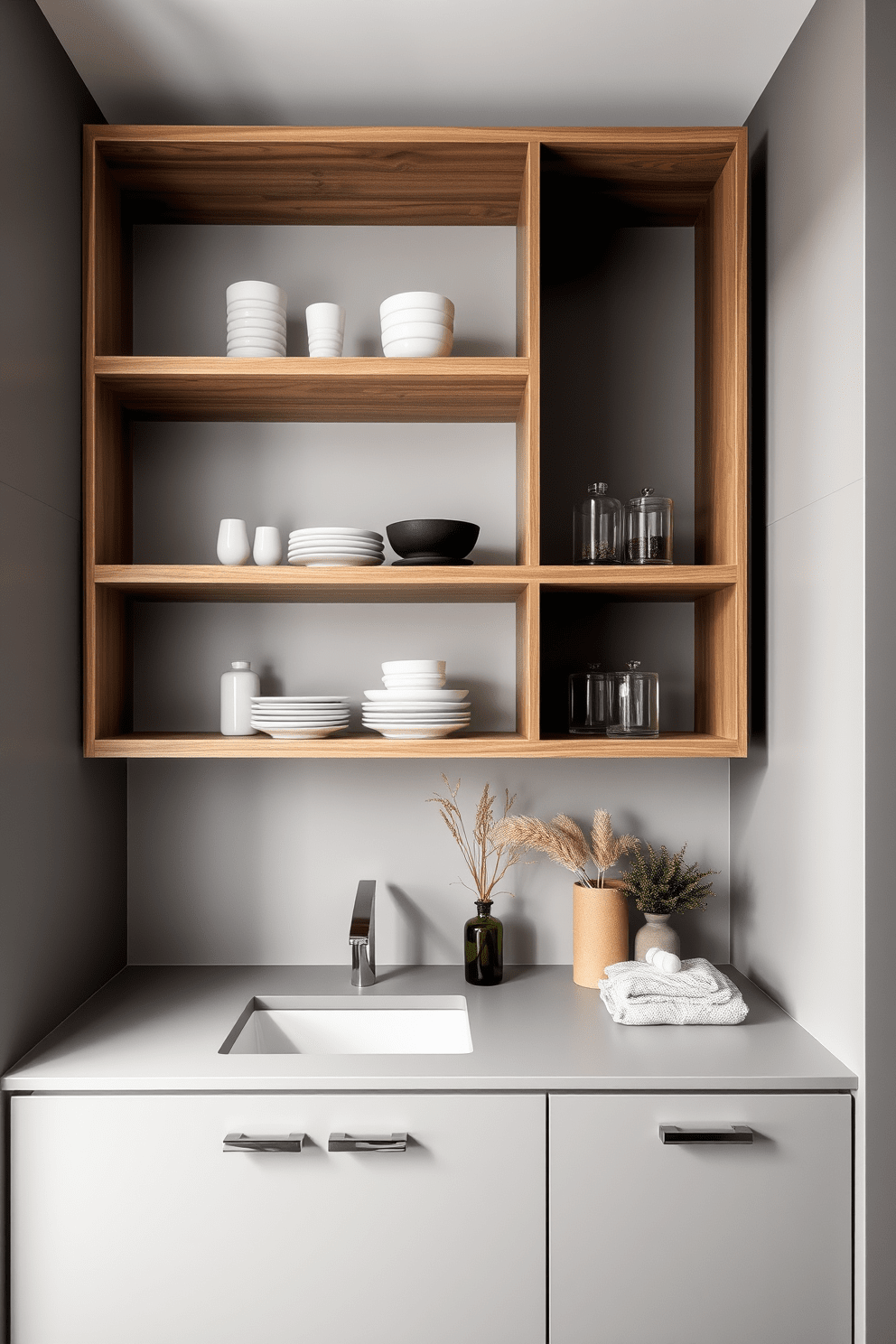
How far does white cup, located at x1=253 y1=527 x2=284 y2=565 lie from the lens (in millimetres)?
1776

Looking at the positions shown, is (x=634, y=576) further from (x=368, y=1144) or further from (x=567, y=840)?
(x=368, y=1144)

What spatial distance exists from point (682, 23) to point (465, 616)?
1.15 m

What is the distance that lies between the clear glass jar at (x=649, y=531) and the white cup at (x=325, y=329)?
2.16 ft

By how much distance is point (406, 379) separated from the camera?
1.71 meters

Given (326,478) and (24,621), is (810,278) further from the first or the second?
(24,621)

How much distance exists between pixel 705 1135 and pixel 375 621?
3.79 feet

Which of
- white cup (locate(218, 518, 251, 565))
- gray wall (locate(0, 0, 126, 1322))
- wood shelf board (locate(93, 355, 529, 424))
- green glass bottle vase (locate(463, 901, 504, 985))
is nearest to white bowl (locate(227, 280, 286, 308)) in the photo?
wood shelf board (locate(93, 355, 529, 424))

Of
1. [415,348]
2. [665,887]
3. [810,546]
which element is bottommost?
[665,887]

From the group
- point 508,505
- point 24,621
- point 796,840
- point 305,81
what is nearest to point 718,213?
point 508,505

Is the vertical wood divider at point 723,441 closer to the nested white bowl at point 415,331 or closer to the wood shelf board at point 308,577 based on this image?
the wood shelf board at point 308,577

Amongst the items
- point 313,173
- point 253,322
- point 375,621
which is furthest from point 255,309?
point 375,621

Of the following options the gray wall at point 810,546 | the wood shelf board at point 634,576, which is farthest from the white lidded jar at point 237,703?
the gray wall at point 810,546

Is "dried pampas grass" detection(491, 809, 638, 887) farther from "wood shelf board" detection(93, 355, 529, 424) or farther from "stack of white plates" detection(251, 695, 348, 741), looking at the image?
"wood shelf board" detection(93, 355, 529, 424)

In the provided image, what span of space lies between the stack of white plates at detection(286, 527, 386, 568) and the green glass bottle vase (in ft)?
2.39
